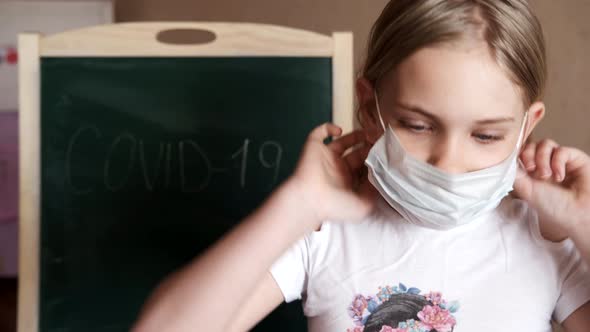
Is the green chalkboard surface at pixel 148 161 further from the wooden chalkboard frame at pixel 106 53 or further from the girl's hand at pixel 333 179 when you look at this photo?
the girl's hand at pixel 333 179

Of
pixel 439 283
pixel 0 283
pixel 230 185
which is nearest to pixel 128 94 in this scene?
pixel 230 185

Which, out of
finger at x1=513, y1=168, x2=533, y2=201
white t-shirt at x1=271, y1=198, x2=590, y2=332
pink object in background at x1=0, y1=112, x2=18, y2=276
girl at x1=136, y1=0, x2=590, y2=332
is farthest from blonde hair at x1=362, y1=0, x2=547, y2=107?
pink object in background at x1=0, y1=112, x2=18, y2=276

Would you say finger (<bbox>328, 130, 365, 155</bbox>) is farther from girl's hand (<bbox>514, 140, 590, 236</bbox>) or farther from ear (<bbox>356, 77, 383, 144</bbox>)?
girl's hand (<bbox>514, 140, 590, 236</bbox>)

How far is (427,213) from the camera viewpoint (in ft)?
3.00

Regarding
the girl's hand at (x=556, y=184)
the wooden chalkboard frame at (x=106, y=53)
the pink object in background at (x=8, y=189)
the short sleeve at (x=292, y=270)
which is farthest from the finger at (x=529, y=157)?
the pink object in background at (x=8, y=189)

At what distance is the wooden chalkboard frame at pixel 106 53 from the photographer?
1312mm

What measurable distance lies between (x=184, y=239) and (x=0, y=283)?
2085 mm

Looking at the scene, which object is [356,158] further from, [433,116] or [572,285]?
[572,285]

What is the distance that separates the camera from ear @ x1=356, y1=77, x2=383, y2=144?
0.95 meters

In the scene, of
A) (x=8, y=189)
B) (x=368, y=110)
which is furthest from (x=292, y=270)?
(x=8, y=189)

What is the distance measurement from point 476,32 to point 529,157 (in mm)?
239

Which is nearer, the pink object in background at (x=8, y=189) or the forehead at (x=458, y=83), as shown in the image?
the forehead at (x=458, y=83)

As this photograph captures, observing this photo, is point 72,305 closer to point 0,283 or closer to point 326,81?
point 326,81

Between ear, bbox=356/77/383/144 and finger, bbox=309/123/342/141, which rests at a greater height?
ear, bbox=356/77/383/144
